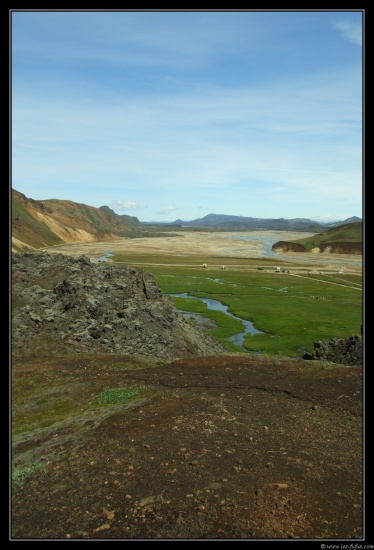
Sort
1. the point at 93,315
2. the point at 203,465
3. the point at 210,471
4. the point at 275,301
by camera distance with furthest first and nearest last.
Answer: the point at 275,301 → the point at 93,315 → the point at 203,465 → the point at 210,471

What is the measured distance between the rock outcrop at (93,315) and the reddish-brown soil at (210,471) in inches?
497

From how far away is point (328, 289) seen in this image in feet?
267

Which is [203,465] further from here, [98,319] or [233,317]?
[233,317]

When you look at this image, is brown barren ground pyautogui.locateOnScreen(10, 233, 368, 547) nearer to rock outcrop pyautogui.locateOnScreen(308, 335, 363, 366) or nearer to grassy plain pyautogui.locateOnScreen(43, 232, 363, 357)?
rock outcrop pyautogui.locateOnScreen(308, 335, 363, 366)

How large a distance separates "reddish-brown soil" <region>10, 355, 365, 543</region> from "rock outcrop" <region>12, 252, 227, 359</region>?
1261 cm

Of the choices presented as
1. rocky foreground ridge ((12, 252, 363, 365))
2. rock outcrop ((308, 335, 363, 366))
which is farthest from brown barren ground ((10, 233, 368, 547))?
rocky foreground ridge ((12, 252, 363, 365))

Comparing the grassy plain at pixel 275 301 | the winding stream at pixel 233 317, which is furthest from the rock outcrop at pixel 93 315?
the grassy plain at pixel 275 301

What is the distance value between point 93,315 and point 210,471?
21.7m

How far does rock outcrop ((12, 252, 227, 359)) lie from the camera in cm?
2886

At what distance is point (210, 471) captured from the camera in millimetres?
10828

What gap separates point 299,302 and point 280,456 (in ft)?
190

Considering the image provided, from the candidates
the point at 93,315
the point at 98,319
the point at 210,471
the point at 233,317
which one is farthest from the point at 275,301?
the point at 210,471

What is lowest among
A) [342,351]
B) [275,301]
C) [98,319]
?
[342,351]
